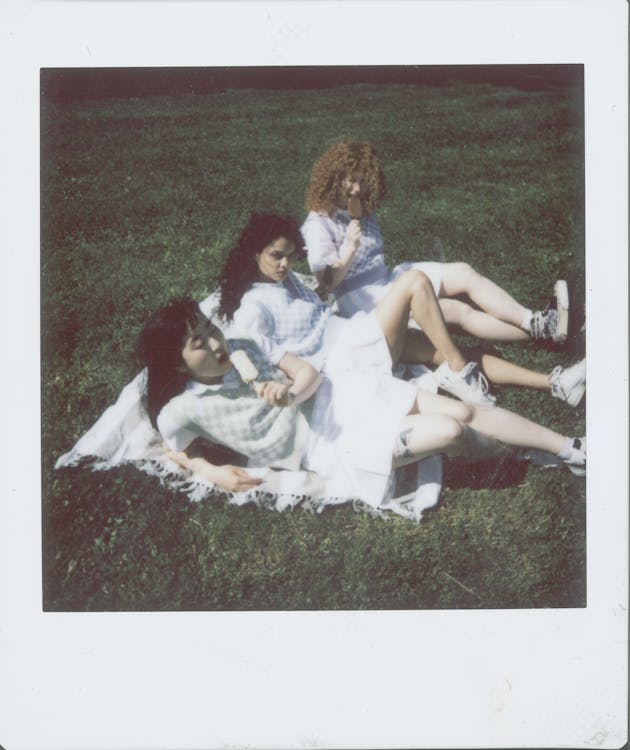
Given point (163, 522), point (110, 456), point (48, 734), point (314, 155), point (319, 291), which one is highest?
point (314, 155)

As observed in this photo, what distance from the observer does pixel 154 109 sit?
8.64ft

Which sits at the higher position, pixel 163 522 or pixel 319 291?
pixel 319 291

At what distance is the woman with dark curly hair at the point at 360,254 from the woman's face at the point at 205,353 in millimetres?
369

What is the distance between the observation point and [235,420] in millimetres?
2623

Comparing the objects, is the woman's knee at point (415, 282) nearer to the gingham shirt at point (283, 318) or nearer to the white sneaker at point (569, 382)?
the gingham shirt at point (283, 318)

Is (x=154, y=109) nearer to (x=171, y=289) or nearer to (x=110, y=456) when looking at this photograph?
(x=171, y=289)

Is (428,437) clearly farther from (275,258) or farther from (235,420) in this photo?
(275,258)

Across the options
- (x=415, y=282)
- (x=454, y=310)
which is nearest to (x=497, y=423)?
(x=454, y=310)

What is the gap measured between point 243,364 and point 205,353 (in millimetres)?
121

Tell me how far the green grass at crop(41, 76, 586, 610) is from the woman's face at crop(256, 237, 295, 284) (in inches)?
4.2

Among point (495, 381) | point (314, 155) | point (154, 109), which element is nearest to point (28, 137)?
point (154, 109)

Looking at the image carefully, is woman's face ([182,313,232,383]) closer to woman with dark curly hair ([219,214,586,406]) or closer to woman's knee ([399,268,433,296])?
woman with dark curly hair ([219,214,586,406])

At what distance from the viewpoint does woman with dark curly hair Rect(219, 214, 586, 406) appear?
2.61 meters

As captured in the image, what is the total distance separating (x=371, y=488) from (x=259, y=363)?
1.71 ft
